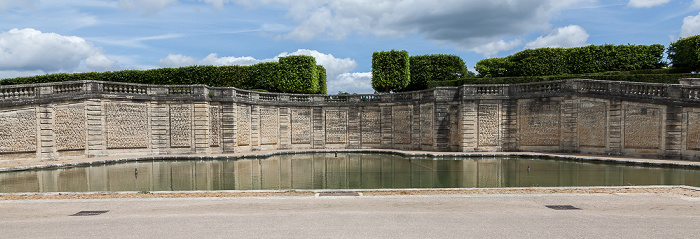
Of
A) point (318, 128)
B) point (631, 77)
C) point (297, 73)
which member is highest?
point (297, 73)

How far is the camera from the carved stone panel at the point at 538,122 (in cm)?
2594

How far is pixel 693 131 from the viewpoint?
20.3m

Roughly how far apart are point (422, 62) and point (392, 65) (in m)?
3.38

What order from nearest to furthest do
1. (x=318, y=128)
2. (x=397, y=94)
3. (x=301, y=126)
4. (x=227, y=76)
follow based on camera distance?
1. (x=397, y=94)
2. (x=301, y=126)
3. (x=318, y=128)
4. (x=227, y=76)

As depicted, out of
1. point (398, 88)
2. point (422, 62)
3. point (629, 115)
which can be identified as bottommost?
point (629, 115)

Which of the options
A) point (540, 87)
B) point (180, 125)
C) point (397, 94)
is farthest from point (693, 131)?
point (180, 125)

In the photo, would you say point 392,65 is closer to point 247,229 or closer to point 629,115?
point 629,115

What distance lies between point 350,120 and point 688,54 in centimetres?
2719

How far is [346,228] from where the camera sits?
7.56 m

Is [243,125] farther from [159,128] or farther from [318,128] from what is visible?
[318,128]

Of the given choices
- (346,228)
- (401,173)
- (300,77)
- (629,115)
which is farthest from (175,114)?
(629,115)

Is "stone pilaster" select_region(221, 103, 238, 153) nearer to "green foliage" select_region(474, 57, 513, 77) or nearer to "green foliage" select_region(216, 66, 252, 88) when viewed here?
"green foliage" select_region(216, 66, 252, 88)

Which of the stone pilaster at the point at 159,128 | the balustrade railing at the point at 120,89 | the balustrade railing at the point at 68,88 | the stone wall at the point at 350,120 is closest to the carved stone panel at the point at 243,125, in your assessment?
the stone wall at the point at 350,120

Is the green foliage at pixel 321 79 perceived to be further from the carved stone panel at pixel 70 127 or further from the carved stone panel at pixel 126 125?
the carved stone panel at pixel 70 127
